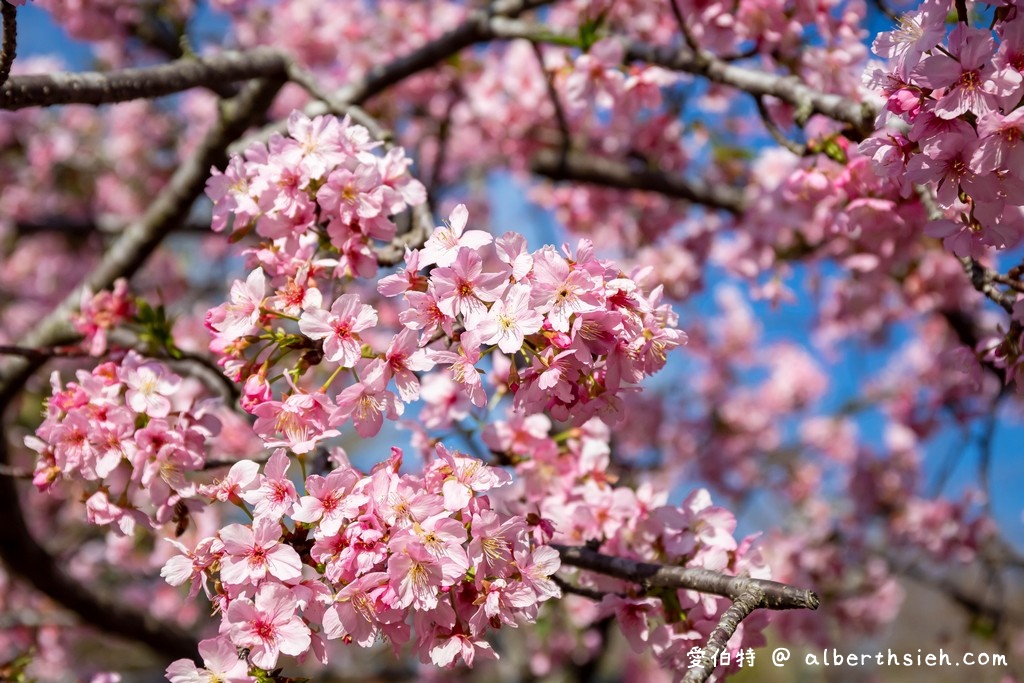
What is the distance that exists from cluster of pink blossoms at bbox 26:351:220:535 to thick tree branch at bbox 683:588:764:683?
45.7 inches

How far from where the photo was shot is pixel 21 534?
335 cm

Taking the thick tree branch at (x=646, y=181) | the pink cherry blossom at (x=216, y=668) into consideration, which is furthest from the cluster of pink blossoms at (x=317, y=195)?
the thick tree branch at (x=646, y=181)

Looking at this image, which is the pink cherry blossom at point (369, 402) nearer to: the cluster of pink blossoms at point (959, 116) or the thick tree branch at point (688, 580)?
the thick tree branch at point (688, 580)

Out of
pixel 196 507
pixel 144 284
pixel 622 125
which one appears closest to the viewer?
pixel 196 507

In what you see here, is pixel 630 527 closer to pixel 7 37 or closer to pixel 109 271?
pixel 7 37

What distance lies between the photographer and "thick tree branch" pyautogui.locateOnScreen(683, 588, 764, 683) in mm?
1391

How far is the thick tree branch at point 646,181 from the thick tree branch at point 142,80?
199cm

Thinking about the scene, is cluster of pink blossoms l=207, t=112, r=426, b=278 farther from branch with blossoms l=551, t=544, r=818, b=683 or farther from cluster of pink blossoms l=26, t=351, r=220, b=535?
branch with blossoms l=551, t=544, r=818, b=683

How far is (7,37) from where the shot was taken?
5.49 feet

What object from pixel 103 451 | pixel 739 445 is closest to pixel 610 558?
pixel 103 451

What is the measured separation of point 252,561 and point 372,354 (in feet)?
1.60

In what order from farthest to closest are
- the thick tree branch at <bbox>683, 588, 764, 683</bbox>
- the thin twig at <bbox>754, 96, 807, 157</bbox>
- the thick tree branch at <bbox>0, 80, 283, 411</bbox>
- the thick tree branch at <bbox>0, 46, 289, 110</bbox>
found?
the thick tree branch at <bbox>0, 80, 283, 411</bbox>, the thin twig at <bbox>754, 96, 807, 157</bbox>, the thick tree branch at <bbox>0, 46, 289, 110</bbox>, the thick tree branch at <bbox>683, 588, 764, 683</bbox>

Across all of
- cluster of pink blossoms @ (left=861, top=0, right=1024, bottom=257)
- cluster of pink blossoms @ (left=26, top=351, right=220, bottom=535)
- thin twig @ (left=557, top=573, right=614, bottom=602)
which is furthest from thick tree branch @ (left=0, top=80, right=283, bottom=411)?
cluster of pink blossoms @ (left=861, top=0, right=1024, bottom=257)

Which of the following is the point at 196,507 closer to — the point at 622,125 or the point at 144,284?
the point at 622,125
